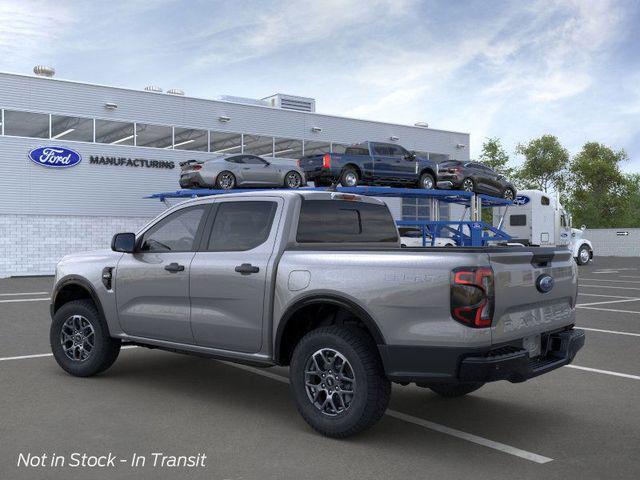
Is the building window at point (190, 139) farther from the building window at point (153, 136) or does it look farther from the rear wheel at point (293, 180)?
the rear wheel at point (293, 180)

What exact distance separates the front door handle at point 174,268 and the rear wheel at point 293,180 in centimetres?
1736

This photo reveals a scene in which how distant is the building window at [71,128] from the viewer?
27719 millimetres

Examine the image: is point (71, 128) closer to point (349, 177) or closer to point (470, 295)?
point (349, 177)

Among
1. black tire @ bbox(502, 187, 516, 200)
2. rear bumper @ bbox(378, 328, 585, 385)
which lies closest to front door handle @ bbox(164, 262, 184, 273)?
rear bumper @ bbox(378, 328, 585, 385)

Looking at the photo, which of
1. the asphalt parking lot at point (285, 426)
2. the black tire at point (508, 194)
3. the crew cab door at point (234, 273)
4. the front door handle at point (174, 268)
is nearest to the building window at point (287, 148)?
the black tire at point (508, 194)

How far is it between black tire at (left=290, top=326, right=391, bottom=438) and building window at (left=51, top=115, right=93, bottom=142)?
2530 centimetres

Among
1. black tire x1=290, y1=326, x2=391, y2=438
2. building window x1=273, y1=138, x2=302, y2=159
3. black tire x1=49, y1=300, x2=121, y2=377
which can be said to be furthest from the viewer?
building window x1=273, y1=138, x2=302, y2=159

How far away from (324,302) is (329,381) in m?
0.58

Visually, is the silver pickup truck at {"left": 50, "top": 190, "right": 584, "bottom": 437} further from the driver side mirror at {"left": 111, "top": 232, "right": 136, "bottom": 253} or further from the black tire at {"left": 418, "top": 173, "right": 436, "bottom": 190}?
the black tire at {"left": 418, "top": 173, "right": 436, "bottom": 190}

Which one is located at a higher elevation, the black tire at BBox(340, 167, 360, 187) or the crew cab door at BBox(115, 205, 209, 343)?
the black tire at BBox(340, 167, 360, 187)

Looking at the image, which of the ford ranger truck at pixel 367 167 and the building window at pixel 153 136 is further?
the building window at pixel 153 136

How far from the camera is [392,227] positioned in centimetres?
666

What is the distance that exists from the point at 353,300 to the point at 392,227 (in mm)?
1854

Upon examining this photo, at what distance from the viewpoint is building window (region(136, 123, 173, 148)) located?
97.7ft
